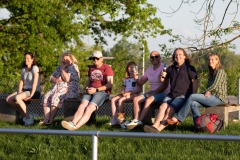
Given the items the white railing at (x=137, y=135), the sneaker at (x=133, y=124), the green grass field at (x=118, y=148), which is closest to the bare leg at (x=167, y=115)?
the green grass field at (x=118, y=148)

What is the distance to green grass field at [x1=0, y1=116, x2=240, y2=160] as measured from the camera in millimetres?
8523

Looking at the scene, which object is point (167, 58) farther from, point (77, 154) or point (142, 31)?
Answer: point (142, 31)

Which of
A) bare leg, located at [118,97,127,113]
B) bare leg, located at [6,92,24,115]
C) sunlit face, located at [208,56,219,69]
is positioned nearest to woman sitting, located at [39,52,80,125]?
bare leg, located at [6,92,24,115]

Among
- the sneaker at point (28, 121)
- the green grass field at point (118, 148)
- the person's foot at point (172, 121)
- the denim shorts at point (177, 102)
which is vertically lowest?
the green grass field at point (118, 148)

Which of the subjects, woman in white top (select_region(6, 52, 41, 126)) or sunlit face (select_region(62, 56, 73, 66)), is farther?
woman in white top (select_region(6, 52, 41, 126))

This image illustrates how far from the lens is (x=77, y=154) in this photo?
Answer: 29.4 feet

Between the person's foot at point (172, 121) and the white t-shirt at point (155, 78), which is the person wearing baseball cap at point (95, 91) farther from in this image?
the person's foot at point (172, 121)

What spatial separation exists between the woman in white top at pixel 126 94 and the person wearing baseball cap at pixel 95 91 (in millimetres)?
244

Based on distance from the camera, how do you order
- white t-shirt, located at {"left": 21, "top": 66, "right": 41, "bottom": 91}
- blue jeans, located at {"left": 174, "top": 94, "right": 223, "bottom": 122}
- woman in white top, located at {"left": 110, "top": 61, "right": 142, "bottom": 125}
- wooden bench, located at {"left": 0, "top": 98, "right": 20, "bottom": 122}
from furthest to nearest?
wooden bench, located at {"left": 0, "top": 98, "right": 20, "bottom": 122}
white t-shirt, located at {"left": 21, "top": 66, "right": 41, "bottom": 91}
woman in white top, located at {"left": 110, "top": 61, "right": 142, "bottom": 125}
blue jeans, located at {"left": 174, "top": 94, "right": 223, "bottom": 122}

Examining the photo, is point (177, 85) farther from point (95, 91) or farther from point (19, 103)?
point (19, 103)

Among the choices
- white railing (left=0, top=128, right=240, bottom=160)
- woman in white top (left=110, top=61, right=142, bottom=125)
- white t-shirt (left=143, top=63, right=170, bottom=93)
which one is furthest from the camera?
woman in white top (left=110, top=61, right=142, bottom=125)

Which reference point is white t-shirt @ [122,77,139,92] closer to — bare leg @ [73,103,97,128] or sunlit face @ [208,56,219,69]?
bare leg @ [73,103,97,128]

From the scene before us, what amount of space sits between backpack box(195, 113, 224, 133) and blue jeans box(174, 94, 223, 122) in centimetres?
19

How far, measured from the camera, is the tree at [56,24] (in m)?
25.9
